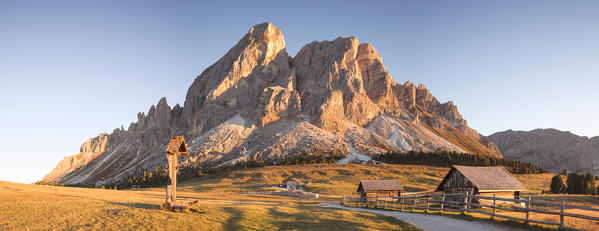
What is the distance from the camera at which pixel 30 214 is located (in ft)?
51.2

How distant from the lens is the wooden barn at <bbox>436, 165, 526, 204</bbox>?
32.3m

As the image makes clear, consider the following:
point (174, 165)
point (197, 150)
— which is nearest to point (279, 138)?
point (197, 150)

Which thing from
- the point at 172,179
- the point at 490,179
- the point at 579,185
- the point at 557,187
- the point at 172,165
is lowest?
the point at 557,187

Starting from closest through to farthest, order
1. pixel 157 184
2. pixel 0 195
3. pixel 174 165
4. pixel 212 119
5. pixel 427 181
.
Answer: pixel 174 165, pixel 0 195, pixel 427 181, pixel 157 184, pixel 212 119

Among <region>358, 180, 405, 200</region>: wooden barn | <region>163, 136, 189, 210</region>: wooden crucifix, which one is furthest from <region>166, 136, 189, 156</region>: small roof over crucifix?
<region>358, 180, 405, 200</region>: wooden barn

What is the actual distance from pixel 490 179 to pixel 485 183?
1240 millimetres

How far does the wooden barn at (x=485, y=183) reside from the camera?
32.3m

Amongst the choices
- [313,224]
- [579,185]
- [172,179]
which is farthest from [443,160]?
[172,179]

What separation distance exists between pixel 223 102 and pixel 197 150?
4850cm

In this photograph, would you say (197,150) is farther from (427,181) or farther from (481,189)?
(481,189)

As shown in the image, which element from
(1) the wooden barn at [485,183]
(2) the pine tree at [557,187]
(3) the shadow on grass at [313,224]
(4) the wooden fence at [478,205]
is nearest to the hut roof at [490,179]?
(1) the wooden barn at [485,183]

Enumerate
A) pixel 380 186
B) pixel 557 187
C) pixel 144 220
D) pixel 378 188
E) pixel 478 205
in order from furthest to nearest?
pixel 557 187, pixel 380 186, pixel 378 188, pixel 478 205, pixel 144 220

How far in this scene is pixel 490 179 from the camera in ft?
109

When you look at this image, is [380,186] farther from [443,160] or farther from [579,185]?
[443,160]
